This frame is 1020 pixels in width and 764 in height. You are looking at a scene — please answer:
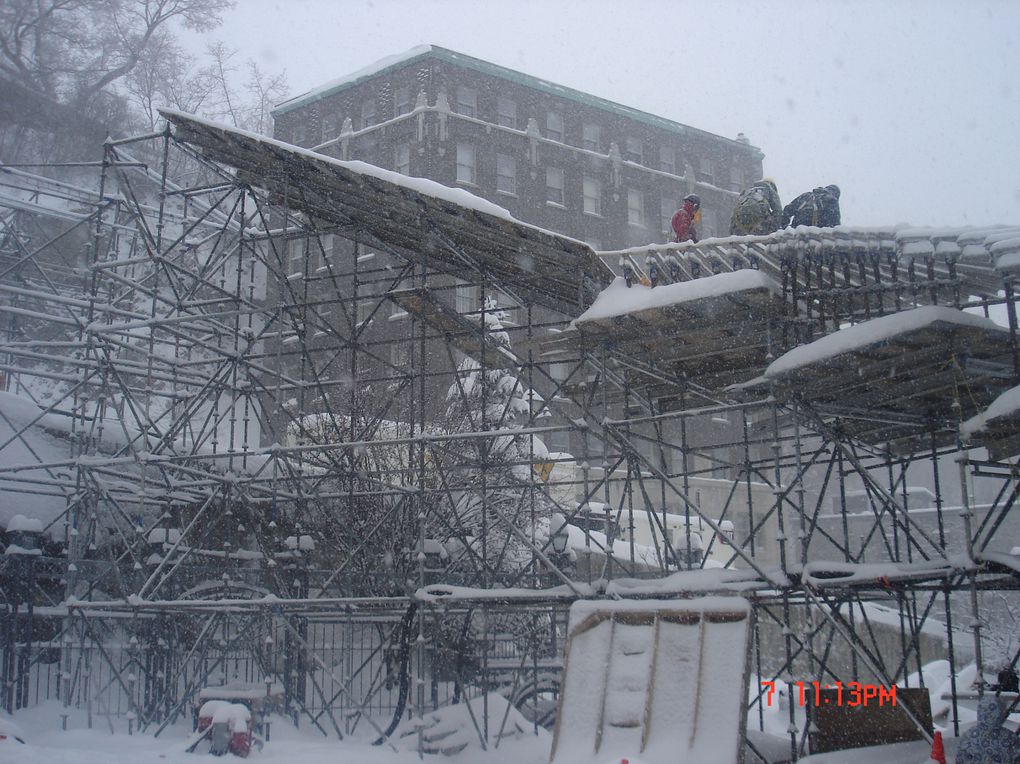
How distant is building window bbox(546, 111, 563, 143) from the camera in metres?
46.2

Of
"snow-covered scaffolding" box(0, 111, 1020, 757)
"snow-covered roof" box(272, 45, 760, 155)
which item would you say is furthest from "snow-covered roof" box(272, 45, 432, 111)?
"snow-covered scaffolding" box(0, 111, 1020, 757)

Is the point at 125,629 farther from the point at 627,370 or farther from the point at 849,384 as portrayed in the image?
the point at 849,384

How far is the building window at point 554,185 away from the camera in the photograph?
148 ft

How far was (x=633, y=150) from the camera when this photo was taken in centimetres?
4906

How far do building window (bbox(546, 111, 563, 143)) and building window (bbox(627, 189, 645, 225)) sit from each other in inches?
164

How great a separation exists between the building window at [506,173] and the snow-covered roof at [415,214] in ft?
89.5

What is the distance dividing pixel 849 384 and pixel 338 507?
13863 millimetres

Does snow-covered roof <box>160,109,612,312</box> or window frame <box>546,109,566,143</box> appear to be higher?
window frame <box>546,109,566,143</box>

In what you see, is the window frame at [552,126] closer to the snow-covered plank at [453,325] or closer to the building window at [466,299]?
the building window at [466,299]

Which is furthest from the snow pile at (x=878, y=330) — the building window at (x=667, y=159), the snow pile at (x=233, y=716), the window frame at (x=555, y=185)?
the building window at (x=667, y=159)

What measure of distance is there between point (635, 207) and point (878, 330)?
1497 inches

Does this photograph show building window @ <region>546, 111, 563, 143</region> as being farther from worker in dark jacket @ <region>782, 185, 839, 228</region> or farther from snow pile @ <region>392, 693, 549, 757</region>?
snow pile @ <region>392, 693, 549, 757</region>

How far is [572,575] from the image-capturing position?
16.7m

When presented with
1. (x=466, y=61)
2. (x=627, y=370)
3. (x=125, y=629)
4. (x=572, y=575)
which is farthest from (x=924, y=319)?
(x=466, y=61)
